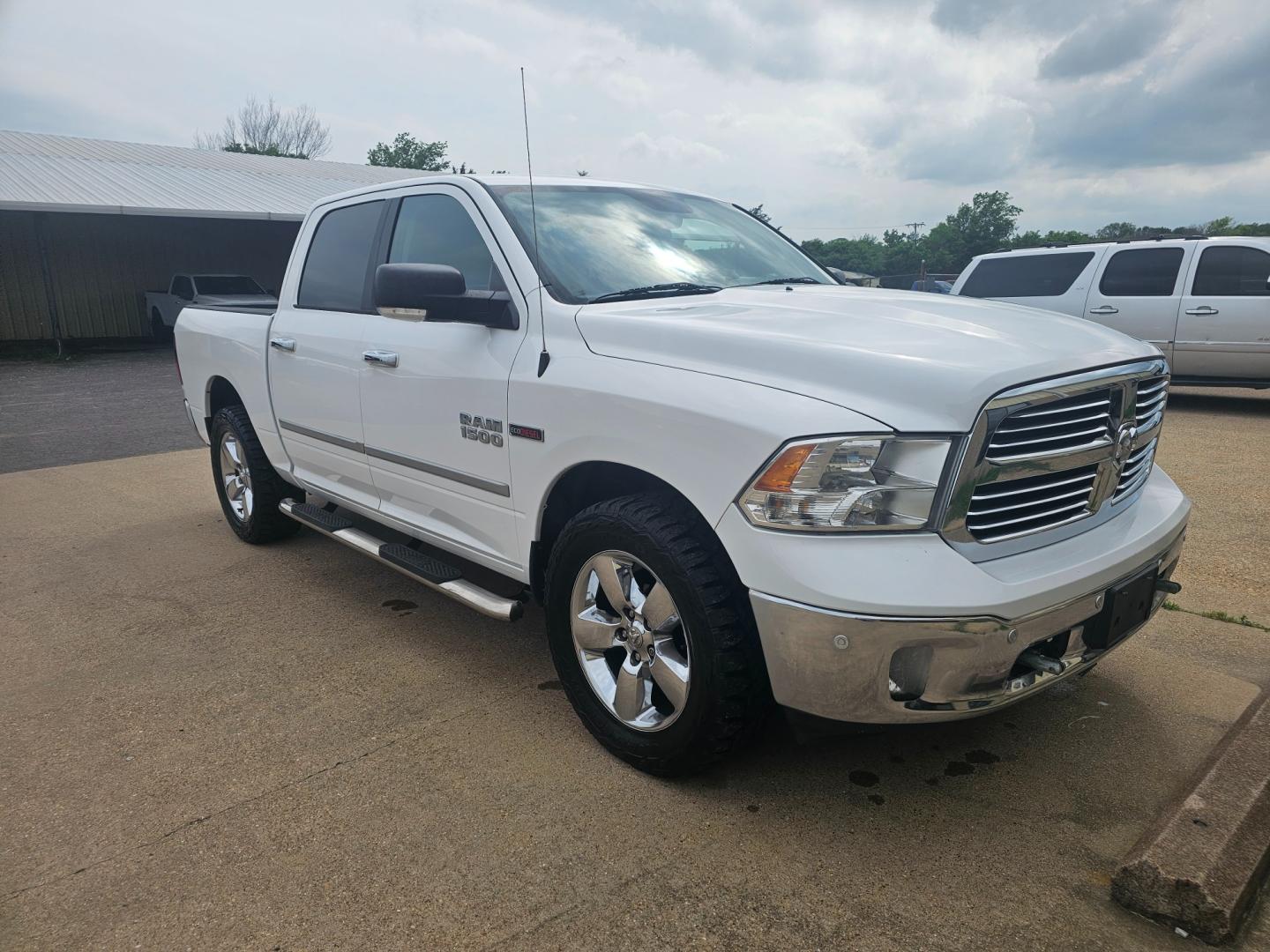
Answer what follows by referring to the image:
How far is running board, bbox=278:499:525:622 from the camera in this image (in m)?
3.23

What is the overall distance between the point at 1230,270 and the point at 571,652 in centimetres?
988

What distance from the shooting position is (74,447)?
9062 millimetres

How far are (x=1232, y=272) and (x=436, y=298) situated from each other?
986 cm

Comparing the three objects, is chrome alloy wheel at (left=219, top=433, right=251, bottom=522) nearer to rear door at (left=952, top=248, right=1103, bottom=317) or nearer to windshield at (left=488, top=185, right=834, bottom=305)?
windshield at (left=488, top=185, right=834, bottom=305)

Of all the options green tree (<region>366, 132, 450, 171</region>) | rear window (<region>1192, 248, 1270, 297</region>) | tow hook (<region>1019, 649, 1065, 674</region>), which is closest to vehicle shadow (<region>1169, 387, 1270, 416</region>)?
rear window (<region>1192, 248, 1270, 297</region>)

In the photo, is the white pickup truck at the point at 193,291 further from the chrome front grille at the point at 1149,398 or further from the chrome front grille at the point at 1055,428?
the chrome front grille at the point at 1055,428

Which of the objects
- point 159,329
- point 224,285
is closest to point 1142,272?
point 224,285

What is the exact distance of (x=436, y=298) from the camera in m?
3.11

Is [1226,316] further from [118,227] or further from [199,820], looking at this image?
[118,227]

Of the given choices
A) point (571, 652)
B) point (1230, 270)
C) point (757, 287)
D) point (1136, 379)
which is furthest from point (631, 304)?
point (1230, 270)

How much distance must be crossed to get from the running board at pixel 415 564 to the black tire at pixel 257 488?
0.44 meters

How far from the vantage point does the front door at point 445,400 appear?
3225 mm

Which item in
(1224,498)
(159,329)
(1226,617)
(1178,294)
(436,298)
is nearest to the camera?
(436,298)

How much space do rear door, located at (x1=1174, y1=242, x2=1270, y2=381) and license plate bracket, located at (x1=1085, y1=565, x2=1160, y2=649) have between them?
8575 millimetres
